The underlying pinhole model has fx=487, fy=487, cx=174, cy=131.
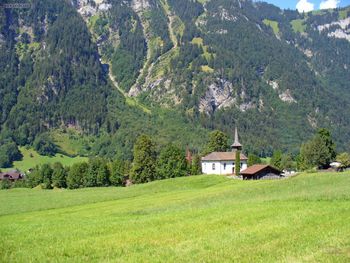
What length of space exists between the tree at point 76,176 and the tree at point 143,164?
19872mm

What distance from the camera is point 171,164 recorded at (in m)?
124

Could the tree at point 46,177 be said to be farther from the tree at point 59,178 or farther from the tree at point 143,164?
the tree at point 143,164

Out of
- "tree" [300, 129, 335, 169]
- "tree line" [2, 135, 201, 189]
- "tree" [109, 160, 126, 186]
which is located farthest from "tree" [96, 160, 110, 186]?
"tree" [300, 129, 335, 169]

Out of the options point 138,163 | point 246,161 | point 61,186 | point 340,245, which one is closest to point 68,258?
point 340,245

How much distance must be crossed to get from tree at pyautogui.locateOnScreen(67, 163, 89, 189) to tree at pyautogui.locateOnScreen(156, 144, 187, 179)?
80.9 feet

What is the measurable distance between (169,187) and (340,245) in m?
62.2

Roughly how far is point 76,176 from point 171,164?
2937cm

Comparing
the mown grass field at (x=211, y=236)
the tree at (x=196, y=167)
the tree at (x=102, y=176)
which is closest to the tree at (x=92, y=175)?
the tree at (x=102, y=176)

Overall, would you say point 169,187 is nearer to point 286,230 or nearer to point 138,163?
point 138,163

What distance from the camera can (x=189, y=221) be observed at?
97.2 feet

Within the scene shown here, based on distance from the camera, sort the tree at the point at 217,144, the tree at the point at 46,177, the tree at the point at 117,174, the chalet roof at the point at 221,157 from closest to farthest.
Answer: the chalet roof at the point at 221,157
the tree at the point at 117,174
the tree at the point at 217,144
the tree at the point at 46,177

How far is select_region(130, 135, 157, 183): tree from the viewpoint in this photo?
122 meters

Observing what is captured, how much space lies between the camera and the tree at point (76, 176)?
134875 millimetres

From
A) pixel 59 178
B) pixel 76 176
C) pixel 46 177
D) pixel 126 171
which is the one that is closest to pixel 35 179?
pixel 46 177
